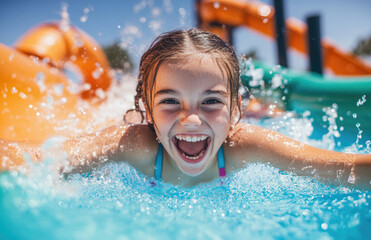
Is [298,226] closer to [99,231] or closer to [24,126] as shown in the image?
[99,231]

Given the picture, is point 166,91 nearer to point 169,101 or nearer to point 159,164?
point 169,101

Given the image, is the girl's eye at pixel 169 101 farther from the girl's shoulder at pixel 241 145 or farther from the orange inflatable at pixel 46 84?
the orange inflatable at pixel 46 84

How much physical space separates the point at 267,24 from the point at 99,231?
6.42 m

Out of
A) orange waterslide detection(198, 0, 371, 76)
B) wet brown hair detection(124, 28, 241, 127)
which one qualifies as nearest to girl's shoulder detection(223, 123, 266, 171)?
wet brown hair detection(124, 28, 241, 127)

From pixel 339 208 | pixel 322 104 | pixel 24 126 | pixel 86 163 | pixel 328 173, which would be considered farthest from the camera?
pixel 322 104

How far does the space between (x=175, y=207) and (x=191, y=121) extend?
15.2 inches

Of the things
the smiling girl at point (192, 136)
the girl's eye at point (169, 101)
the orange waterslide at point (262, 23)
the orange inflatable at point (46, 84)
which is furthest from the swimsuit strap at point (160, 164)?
the orange waterslide at point (262, 23)

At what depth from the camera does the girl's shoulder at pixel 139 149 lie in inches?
73.6

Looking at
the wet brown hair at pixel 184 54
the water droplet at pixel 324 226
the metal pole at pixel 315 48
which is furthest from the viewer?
the metal pole at pixel 315 48

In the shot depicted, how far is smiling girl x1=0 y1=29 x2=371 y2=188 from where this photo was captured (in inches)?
61.7

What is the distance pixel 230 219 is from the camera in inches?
53.0

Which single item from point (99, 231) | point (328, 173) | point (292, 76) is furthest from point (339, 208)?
point (292, 76)

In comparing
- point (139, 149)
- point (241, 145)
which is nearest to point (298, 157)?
point (241, 145)

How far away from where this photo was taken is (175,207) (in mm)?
1479
